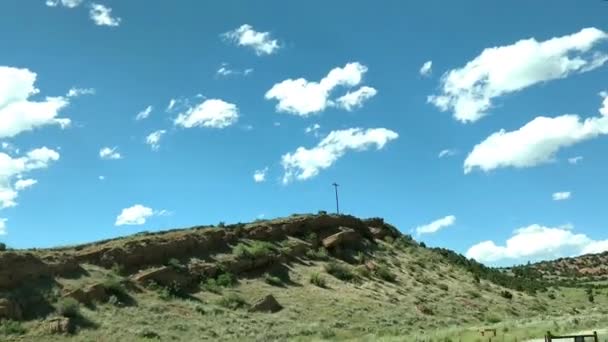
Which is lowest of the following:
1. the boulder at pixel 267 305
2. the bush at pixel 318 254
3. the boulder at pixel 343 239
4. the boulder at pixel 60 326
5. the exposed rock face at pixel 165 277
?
the boulder at pixel 60 326

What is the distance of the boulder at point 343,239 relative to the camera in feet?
209

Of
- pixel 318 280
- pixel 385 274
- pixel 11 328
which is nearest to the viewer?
pixel 11 328

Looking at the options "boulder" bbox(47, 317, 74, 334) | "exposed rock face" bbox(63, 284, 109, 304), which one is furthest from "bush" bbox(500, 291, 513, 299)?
"boulder" bbox(47, 317, 74, 334)

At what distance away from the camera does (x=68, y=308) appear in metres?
38.5

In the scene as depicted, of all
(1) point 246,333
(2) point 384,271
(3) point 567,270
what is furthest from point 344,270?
(3) point 567,270

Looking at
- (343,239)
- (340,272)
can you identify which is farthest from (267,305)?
(343,239)

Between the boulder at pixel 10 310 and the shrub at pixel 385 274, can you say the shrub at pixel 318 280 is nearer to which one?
the shrub at pixel 385 274

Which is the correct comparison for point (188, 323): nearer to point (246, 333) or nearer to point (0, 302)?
point (246, 333)

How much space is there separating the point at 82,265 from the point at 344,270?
2173 cm

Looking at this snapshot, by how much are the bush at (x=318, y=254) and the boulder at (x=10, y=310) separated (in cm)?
2727

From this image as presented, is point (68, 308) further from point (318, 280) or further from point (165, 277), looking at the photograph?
point (318, 280)

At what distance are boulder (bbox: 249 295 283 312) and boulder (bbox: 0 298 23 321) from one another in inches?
580

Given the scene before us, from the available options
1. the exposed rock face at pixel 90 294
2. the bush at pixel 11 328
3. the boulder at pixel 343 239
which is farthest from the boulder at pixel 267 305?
the boulder at pixel 343 239

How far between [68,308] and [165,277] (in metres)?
9.32
